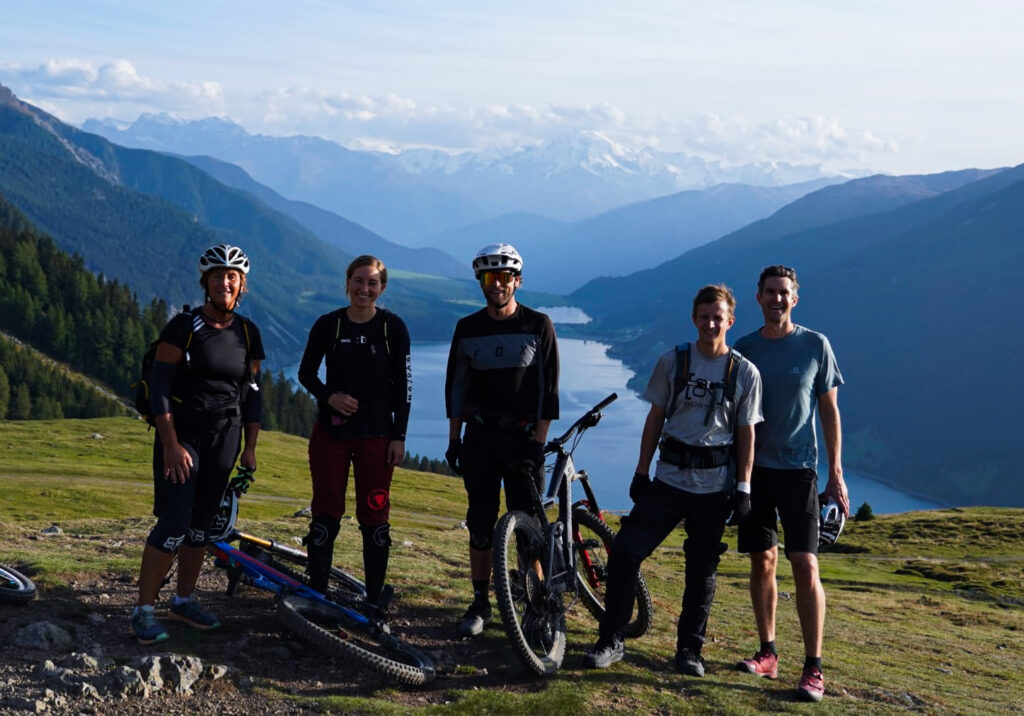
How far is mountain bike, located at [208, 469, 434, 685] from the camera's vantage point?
8.14m

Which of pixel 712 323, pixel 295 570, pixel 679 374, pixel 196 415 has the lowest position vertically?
pixel 295 570

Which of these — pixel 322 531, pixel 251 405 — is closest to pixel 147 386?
pixel 251 405

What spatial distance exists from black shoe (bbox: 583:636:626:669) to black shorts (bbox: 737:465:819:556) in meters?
1.61

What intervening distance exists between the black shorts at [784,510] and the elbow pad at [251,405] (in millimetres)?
4911

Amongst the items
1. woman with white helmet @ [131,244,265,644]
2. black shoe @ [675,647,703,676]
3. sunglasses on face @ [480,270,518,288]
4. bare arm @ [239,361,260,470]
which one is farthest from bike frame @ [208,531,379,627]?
sunglasses on face @ [480,270,518,288]

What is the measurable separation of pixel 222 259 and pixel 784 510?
19.5 feet

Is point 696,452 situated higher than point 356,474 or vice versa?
point 696,452

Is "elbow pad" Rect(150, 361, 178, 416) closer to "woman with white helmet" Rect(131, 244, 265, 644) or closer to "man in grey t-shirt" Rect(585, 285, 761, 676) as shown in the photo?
"woman with white helmet" Rect(131, 244, 265, 644)

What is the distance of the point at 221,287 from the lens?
8578 mm

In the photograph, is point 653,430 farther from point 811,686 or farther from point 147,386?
point 147,386

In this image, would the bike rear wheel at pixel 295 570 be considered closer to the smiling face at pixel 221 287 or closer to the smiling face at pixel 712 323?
the smiling face at pixel 221 287

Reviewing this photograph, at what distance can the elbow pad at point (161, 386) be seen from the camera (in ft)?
27.0

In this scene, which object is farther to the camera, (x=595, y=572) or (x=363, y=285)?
(x=595, y=572)

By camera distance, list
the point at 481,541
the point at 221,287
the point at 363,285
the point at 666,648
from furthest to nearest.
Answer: the point at 666,648
the point at 481,541
the point at 363,285
the point at 221,287
